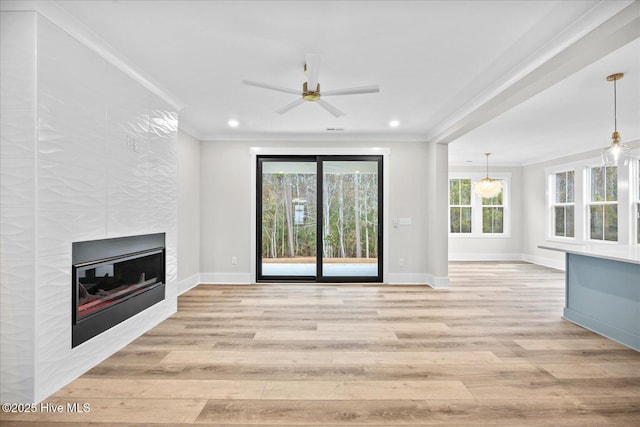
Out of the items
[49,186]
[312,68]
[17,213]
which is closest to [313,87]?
[312,68]

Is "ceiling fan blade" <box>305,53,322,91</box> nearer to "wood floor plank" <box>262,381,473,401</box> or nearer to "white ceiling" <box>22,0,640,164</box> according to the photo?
"white ceiling" <box>22,0,640,164</box>

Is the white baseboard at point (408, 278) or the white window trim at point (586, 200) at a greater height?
the white window trim at point (586, 200)

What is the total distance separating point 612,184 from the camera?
6.25 metres

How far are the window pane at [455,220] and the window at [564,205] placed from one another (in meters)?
2.00

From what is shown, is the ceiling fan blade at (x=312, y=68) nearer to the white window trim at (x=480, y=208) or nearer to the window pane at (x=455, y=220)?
the white window trim at (x=480, y=208)

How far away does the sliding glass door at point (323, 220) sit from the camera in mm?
5801

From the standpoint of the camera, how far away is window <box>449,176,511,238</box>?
8523 millimetres

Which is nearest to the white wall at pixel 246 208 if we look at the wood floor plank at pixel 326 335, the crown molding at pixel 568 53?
the crown molding at pixel 568 53

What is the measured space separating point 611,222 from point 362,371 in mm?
6289

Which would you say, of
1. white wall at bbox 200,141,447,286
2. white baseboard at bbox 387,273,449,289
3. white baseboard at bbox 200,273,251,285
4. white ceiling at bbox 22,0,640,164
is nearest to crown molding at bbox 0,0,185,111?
white ceiling at bbox 22,0,640,164

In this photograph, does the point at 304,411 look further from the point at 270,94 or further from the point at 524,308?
the point at 524,308

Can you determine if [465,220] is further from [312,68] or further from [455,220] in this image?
[312,68]

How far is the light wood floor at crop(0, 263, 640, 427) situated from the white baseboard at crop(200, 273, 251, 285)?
140cm

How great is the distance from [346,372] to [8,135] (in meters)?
2.68
